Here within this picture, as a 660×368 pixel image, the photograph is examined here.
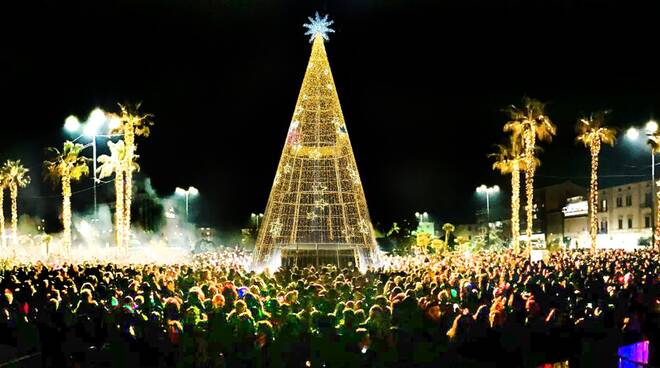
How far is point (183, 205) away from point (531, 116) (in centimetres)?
9835

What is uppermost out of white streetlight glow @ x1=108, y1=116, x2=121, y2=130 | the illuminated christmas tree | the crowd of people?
white streetlight glow @ x1=108, y1=116, x2=121, y2=130

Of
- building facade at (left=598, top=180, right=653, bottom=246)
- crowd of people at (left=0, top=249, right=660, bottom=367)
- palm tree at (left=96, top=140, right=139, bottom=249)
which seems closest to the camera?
crowd of people at (left=0, top=249, right=660, bottom=367)

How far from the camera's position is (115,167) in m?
42.9

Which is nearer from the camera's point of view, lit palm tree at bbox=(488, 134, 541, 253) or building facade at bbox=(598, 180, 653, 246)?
lit palm tree at bbox=(488, 134, 541, 253)

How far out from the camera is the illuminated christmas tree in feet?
93.1

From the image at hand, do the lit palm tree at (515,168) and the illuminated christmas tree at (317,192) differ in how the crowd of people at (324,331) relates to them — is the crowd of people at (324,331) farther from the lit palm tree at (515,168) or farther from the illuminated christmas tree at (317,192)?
the lit palm tree at (515,168)

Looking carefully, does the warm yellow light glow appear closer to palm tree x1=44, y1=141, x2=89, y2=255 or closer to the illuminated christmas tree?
palm tree x1=44, y1=141, x2=89, y2=255

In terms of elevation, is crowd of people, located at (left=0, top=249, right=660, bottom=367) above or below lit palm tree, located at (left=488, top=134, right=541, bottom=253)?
below

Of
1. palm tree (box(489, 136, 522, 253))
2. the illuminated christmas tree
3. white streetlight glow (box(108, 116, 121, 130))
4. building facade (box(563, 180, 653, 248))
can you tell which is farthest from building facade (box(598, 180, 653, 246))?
white streetlight glow (box(108, 116, 121, 130))

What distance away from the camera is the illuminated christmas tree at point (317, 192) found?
28.4 metres

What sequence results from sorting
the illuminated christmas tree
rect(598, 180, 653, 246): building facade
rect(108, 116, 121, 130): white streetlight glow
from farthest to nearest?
rect(598, 180, 653, 246): building facade, rect(108, 116, 121, 130): white streetlight glow, the illuminated christmas tree

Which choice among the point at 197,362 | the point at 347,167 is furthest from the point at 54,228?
the point at 197,362

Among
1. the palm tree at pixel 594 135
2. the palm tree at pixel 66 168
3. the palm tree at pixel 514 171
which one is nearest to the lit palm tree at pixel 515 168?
the palm tree at pixel 514 171

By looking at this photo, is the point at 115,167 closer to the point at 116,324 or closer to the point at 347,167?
the point at 347,167
